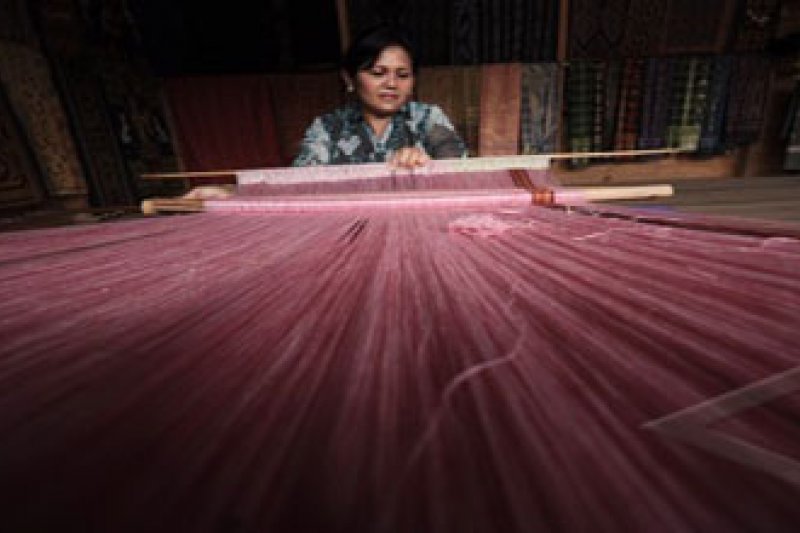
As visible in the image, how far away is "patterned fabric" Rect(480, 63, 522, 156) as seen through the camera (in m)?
2.85

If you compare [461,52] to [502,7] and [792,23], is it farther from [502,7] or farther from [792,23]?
[792,23]

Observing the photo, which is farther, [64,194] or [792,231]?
[64,194]

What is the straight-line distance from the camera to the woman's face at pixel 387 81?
5.66 ft

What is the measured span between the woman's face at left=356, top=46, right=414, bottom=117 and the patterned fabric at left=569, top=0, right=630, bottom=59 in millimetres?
1829

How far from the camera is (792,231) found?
1.39 ft

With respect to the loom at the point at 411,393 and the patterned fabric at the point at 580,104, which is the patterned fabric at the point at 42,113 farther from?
the patterned fabric at the point at 580,104

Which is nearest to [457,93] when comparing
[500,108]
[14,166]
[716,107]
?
[500,108]

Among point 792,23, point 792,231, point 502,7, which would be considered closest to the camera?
point 792,231

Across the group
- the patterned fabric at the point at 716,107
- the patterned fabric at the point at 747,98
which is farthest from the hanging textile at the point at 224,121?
the patterned fabric at the point at 747,98

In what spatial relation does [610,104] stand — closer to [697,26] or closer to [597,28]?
[597,28]

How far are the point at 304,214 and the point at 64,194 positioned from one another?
251 centimetres

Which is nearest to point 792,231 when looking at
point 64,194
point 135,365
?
point 135,365

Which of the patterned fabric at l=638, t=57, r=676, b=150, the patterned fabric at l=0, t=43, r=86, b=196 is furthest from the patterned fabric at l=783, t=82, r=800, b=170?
the patterned fabric at l=0, t=43, r=86, b=196

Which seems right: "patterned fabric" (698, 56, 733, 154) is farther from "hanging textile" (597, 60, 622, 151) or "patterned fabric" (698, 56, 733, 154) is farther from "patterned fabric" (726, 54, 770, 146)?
"hanging textile" (597, 60, 622, 151)
